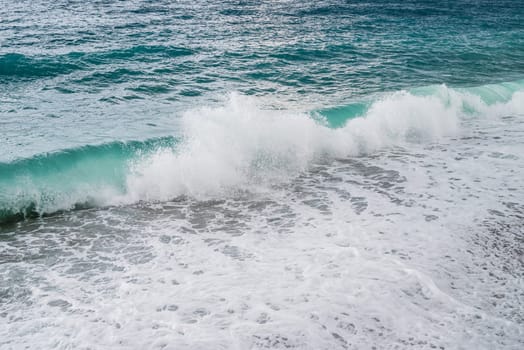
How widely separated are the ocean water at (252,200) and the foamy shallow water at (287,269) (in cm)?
3

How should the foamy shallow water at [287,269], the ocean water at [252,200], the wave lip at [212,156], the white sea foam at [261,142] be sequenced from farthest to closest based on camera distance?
1. the white sea foam at [261,142]
2. the wave lip at [212,156]
3. the ocean water at [252,200]
4. the foamy shallow water at [287,269]

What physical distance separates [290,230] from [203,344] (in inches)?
107

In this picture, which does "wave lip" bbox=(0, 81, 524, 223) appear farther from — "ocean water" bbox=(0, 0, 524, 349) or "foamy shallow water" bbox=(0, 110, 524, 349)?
"foamy shallow water" bbox=(0, 110, 524, 349)

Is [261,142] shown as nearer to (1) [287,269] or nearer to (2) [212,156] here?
(2) [212,156]

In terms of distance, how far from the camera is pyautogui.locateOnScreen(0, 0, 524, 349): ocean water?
4.87 meters

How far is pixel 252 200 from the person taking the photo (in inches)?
314

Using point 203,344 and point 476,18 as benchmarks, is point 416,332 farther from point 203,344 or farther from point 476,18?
point 476,18

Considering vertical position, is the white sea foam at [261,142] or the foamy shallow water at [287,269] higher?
the white sea foam at [261,142]

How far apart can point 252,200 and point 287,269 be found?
2.32 metres

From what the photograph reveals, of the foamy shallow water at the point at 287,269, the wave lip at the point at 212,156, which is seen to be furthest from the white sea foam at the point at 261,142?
the foamy shallow water at the point at 287,269

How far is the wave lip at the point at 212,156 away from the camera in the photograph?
8109 millimetres

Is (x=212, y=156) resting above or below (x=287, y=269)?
above

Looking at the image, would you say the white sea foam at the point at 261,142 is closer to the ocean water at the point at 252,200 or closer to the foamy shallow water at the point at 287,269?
the ocean water at the point at 252,200

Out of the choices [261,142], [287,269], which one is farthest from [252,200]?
[287,269]
